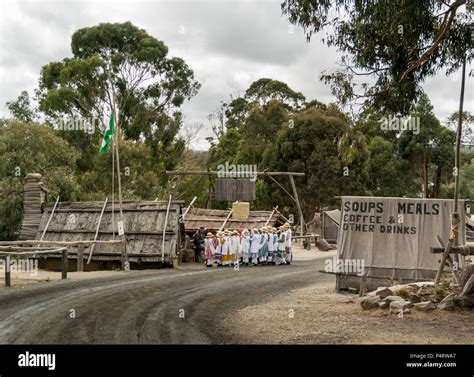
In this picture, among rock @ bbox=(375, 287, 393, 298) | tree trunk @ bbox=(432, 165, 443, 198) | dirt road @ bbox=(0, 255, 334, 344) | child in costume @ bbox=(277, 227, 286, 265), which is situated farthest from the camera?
tree trunk @ bbox=(432, 165, 443, 198)

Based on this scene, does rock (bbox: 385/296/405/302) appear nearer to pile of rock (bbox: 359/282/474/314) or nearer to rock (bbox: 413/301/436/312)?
pile of rock (bbox: 359/282/474/314)

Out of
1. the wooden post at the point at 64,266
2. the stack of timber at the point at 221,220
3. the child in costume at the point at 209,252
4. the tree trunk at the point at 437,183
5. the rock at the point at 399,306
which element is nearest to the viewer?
the rock at the point at 399,306

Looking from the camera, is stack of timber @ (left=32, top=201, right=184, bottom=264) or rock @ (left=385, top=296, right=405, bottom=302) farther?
stack of timber @ (left=32, top=201, right=184, bottom=264)

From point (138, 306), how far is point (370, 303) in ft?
16.1

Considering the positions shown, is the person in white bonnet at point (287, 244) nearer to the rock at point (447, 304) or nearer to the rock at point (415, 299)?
the rock at point (415, 299)

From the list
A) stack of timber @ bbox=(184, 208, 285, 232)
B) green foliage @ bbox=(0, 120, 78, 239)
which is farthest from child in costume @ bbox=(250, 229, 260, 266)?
green foliage @ bbox=(0, 120, 78, 239)

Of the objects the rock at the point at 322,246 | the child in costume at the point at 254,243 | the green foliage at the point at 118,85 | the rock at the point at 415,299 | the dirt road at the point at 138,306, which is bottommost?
the dirt road at the point at 138,306

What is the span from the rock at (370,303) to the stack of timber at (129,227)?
445 inches

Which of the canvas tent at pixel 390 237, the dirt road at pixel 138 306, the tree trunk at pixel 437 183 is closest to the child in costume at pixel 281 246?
the dirt road at pixel 138 306

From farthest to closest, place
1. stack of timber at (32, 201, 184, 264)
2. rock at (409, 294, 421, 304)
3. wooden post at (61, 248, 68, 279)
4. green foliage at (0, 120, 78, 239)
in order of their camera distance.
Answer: green foliage at (0, 120, 78, 239) → stack of timber at (32, 201, 184, 264) → wooden post at (61, 248, 68, 279) → rock at (409, 294, 421, 304)

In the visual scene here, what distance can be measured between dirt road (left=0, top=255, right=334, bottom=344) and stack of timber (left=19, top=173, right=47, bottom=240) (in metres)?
7.94

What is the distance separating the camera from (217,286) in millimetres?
16656

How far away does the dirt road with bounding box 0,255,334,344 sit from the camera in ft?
32.1

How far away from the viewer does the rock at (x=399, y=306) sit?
11.8 metres
